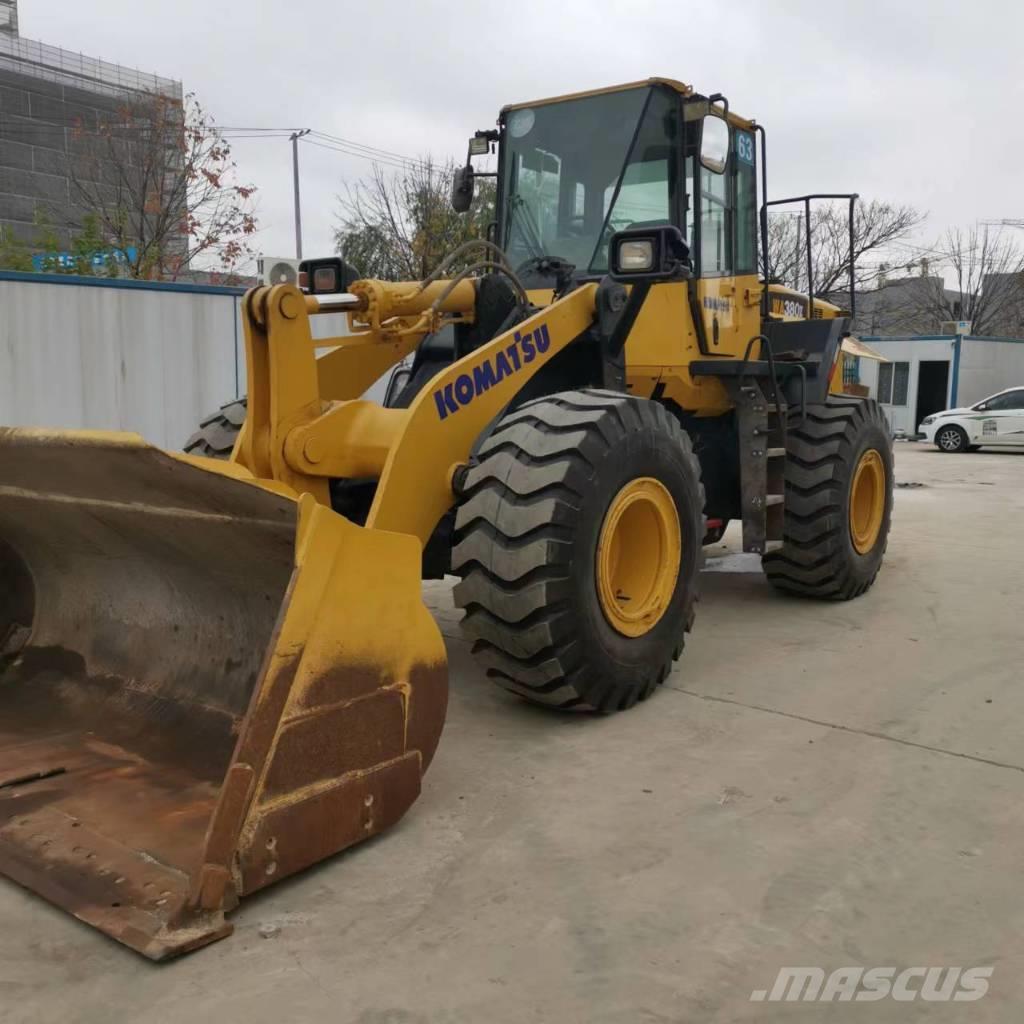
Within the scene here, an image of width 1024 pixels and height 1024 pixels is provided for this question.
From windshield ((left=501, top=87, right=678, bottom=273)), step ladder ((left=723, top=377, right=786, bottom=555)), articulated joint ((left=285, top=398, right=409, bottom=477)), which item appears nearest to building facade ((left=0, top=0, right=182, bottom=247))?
windshield ((left=501, top=87, right=678, bottom=273))

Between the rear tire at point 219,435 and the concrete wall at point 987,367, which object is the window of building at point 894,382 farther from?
the rear tire at point 219,435

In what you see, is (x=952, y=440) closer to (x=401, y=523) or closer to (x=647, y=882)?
(x=401, y=523)

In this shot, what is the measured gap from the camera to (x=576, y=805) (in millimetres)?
3434

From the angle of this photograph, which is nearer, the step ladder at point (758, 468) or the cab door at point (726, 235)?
the cab door at point (726, 235)

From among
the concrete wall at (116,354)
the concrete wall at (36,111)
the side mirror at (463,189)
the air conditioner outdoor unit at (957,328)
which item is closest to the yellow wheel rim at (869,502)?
the side mirror at (463,189)

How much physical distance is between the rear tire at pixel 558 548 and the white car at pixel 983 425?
61.0 feet

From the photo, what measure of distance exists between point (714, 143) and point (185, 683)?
388 centimetres

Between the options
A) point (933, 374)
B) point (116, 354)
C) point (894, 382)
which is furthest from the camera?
point (894, 382)

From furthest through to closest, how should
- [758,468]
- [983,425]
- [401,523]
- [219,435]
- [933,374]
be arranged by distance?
1. [933,374]
2. [983,425]
3. [758,468]
4. [219,435]
5. [401,523]

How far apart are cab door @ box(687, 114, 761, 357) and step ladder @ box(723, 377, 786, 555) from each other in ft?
1.03

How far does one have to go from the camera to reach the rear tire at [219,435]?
206 inches

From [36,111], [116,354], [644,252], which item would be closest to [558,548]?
[644,252]

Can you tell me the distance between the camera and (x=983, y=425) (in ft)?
67.9

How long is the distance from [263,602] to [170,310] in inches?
272
